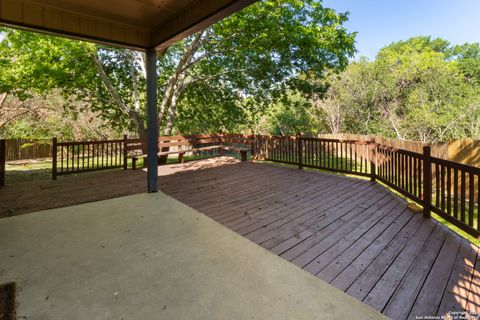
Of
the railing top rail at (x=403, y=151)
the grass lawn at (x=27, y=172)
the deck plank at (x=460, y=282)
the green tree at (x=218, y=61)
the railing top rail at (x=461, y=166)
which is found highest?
the green tree at (x=218, y=61)

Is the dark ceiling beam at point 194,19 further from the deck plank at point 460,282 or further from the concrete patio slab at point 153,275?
the deck plank at point 460,282

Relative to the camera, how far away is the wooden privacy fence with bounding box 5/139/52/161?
11.3 m

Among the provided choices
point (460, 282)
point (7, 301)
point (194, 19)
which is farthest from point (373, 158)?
point (7, 301)

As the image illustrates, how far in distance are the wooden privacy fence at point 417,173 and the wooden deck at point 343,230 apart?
22 cm

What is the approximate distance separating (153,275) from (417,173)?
4.45 metres

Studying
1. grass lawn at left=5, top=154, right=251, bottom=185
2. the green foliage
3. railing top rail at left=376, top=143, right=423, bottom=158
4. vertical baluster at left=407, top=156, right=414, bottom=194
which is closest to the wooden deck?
vertical baluster at left=407, top=156, right=414, bottom=194

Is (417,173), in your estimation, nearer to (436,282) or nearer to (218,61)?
→ (436,282)

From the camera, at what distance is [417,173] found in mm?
4297

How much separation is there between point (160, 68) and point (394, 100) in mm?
15203

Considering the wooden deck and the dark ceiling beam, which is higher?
the dark ceiling beam

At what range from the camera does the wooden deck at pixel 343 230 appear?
2.00 metres

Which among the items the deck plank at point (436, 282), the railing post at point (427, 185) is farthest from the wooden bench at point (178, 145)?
the deck plank at point (436, 282)

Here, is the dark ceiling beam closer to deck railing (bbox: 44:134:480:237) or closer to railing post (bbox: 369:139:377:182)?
deck railing (bbox: 44:134:480:237)

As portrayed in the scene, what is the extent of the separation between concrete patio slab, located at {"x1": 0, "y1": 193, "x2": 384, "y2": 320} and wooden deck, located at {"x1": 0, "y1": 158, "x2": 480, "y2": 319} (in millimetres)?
270
